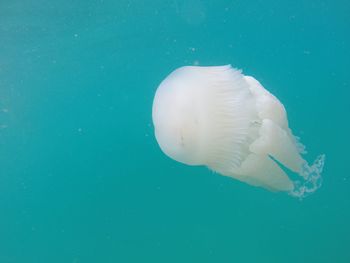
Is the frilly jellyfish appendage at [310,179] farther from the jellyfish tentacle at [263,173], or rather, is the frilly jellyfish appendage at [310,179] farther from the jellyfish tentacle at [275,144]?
the jellyfish tentacle at [275,144]

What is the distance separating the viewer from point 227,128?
3.16 meters

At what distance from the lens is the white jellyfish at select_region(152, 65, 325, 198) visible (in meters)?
3.18

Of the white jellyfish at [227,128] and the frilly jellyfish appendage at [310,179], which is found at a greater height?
the white jellyfish at [227,128]

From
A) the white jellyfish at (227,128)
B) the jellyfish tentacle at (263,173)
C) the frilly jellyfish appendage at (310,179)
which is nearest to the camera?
the white jellyfish at (227,128)

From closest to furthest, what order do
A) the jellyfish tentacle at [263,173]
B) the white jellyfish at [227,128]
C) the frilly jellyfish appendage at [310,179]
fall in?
the white jellyfish at [227,128] < the jellyfish tentacle at [263,173] < the frilly jellyfish appendage at [310,179]

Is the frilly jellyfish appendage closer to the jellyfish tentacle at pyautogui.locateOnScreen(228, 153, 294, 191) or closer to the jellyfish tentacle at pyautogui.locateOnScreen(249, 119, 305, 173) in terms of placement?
the jellyfish tentacle at pyautogui.locateOnScreen(228, 153, 294, 191)

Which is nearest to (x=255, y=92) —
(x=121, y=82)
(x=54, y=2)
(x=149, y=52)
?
(x=54, y=2)

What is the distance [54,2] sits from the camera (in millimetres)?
10828

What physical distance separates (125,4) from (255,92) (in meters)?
9.69

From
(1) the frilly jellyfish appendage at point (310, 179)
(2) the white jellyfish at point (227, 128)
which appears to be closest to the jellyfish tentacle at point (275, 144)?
(2) the white jellyfish at point (227, 128)

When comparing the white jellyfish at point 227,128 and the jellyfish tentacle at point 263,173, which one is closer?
the white jellyfish at point 227,128

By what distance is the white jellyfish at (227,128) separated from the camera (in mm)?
3176

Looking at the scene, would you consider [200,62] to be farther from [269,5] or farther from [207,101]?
[207,101]

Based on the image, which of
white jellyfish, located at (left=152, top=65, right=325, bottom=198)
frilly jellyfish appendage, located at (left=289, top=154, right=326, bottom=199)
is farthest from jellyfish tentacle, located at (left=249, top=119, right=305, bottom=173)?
frilly jellyfish appendage, located at (left=289, top=154, right=326, bottom=199)
